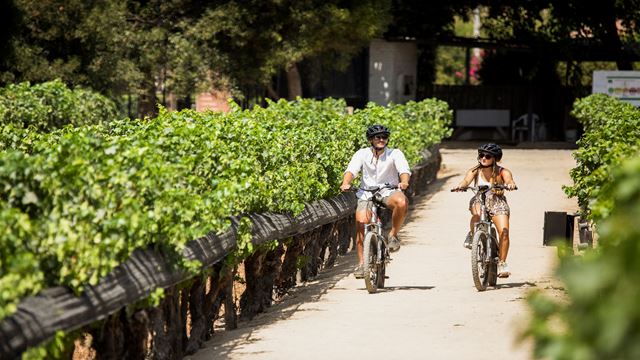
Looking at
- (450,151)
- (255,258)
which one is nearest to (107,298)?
(255,258)

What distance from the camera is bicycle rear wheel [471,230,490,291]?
535 inches

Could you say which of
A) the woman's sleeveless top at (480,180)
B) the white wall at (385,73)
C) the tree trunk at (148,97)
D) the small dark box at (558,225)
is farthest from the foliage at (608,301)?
the white wall at (385,73)

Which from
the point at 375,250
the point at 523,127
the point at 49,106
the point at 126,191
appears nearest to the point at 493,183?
the point at 375,250

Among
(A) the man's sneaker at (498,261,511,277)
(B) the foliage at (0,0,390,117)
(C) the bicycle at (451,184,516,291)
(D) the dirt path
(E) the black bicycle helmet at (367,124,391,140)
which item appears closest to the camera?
(D) the dirt path

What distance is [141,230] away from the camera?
340 inches

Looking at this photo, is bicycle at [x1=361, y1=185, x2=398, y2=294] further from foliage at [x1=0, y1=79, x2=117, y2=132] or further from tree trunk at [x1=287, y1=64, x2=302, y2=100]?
tree trunk at [x1=287, y1=64, x2=302, y2=100]

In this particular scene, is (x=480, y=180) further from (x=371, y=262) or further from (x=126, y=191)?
(x=126, y=191)

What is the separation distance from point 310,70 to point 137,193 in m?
33.3

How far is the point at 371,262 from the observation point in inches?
539

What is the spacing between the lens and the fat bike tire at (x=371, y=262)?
44.4ft

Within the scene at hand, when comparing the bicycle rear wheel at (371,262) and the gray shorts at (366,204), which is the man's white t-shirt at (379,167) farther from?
the bicycle rear wheel at (371,262)

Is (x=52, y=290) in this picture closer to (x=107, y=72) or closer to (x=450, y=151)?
(x=107, y=72)

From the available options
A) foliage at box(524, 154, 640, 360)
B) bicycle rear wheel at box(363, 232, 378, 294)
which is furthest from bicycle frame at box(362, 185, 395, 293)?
foliage at box(524, 154, 640, 360)

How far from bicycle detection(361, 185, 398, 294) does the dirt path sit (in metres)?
0.16
